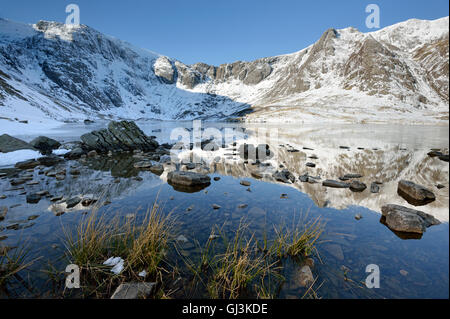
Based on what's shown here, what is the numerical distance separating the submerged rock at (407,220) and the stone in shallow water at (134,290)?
288 inches

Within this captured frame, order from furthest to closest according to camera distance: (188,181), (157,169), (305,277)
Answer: (157,169)
(188,181)
(305,277)

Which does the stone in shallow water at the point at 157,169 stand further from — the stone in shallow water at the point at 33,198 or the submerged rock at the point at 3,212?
the submerged rock at the point at 3,212

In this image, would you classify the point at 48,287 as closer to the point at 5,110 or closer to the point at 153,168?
the point at 153,168

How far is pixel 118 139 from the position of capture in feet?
75.7

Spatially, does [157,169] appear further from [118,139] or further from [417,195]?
[417,195]

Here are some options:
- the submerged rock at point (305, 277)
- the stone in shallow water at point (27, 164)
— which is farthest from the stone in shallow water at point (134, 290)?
the stone in shallow water at point (27, 164)

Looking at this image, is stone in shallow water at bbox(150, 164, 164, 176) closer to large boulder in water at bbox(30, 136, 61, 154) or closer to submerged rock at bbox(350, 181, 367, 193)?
submerged rock at bbox(350, 181, 367, 193)

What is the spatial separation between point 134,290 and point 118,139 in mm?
22666

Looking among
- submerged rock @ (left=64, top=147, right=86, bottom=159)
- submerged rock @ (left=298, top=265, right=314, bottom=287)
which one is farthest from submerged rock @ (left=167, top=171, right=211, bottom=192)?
submerged rock @ (left=64, top=147, right=86, bottom=159)

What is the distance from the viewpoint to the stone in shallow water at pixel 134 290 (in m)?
3.59

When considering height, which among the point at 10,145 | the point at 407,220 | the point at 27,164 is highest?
the point at 10,145

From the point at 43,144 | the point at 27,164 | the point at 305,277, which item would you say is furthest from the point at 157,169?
the point at 43,144
